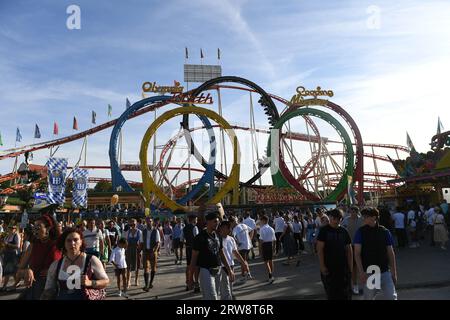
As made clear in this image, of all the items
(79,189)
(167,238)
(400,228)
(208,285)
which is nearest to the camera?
(208,285)

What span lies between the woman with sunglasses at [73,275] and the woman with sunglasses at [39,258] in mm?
769

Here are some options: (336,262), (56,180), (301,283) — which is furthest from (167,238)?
(336,262)

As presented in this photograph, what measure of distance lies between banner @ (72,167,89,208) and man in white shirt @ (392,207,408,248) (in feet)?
33.6

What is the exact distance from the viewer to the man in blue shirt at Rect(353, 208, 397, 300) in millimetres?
3861

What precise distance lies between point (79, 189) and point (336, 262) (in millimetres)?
10469

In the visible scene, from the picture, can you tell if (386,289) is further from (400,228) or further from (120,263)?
(400,228)

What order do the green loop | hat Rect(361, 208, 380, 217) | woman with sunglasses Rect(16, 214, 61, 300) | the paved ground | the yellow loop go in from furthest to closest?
1. the green loop
2. the yellow loop
3. the paved ground
4. hat Rect(361, 208, 380, 217)
5. woman with sunglasses Rect(16, 214, 61, 300)

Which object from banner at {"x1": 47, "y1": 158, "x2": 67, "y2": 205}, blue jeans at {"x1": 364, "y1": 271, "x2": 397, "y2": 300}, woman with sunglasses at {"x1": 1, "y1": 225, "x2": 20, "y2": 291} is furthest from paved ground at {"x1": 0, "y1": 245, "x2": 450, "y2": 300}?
banner at {"x1": 47, "y1": 158, "x2": 67, "y2": 205}

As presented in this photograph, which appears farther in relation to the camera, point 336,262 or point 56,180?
point 56,180

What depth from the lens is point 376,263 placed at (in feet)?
12.7

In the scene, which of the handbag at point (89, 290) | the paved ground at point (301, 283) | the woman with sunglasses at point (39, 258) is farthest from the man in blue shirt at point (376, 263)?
the woman with sunglasses at point (39, 258)

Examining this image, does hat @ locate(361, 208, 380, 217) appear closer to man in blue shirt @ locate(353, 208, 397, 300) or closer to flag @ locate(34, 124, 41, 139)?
man in blue shirt @ locate(353, 208, 397, 300)

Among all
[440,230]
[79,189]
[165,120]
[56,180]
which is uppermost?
[165,120]
